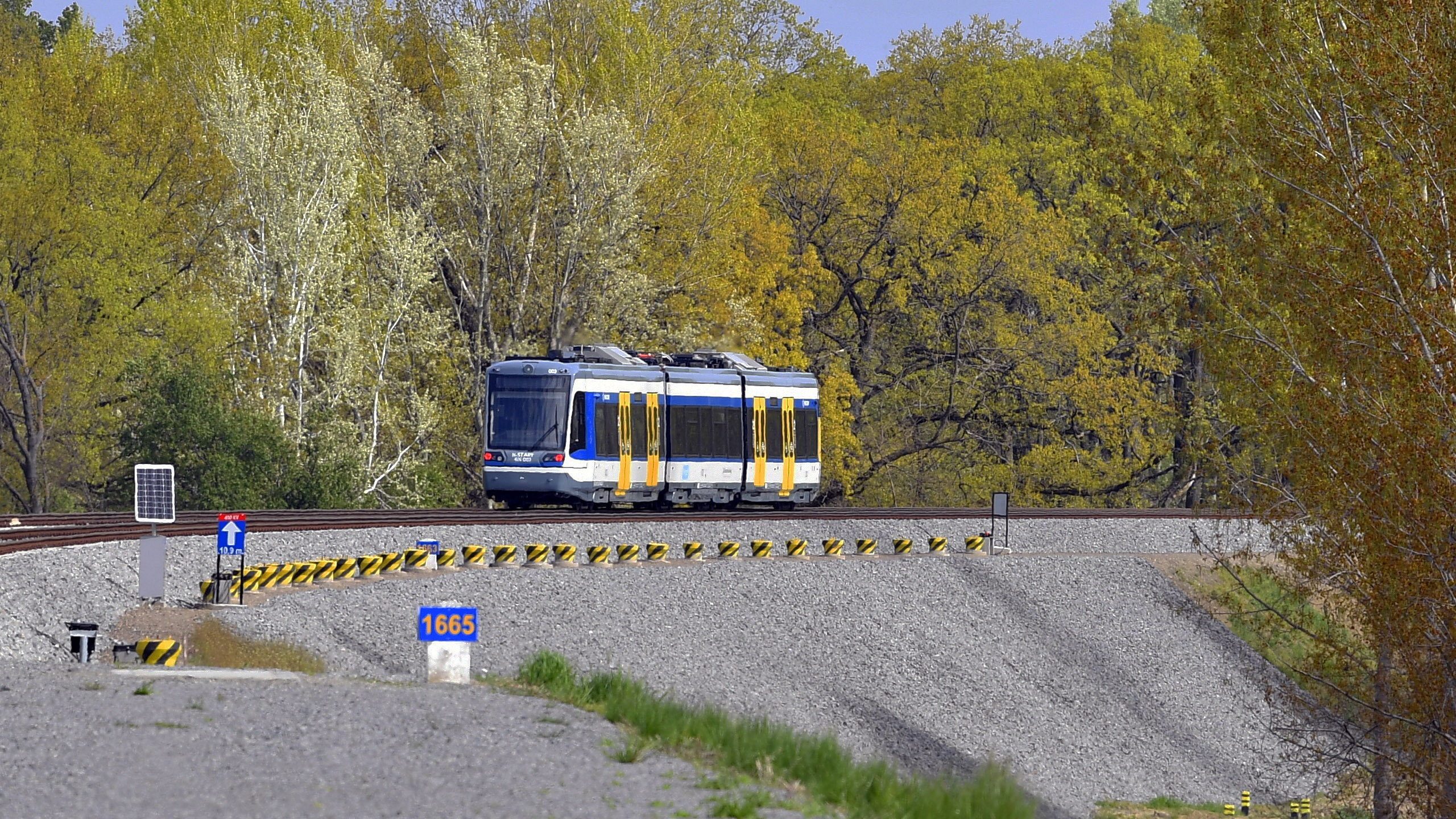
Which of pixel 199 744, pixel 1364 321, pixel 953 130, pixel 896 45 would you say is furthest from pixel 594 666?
pixel 896 45

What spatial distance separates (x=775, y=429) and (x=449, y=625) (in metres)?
23.0

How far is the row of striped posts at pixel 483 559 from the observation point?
77.7 feet

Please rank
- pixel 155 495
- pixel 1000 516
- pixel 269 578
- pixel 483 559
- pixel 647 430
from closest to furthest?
pixel 155 495
pixel 269 578
pixel 483 559
pixel 647 430
pixel 1000 516

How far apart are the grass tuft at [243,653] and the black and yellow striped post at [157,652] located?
1038mm

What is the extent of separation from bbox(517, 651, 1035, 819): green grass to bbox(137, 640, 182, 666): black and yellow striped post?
3.92 meters

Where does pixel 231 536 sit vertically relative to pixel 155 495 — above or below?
below

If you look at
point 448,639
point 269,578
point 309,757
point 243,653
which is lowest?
point 243,653

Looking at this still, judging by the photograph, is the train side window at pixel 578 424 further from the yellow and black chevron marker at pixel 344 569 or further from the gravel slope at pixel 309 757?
the gravel slope at pixel 309 757

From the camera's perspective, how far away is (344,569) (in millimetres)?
25484

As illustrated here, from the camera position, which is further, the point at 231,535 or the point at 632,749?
the point at 231,535

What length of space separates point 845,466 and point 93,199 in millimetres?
21173

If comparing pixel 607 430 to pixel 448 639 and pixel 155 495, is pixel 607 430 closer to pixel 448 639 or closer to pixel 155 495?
pixel 155 495

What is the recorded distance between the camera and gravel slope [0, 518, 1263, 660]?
19.6 meters

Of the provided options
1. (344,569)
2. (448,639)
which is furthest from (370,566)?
(448,639)
